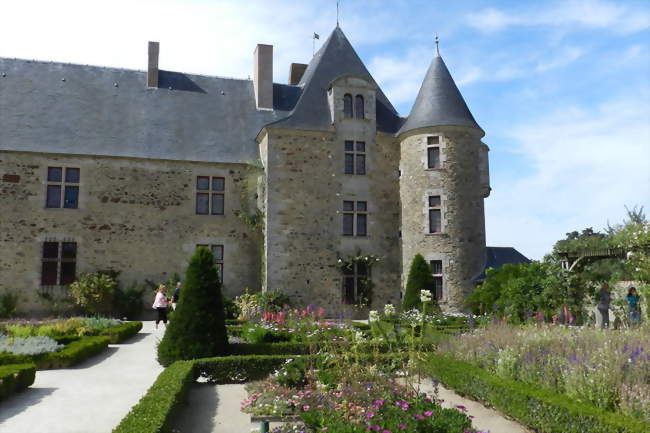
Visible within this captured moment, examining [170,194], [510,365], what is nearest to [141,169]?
[170,194]

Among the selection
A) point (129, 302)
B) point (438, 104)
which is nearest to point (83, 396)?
point (129, 302)

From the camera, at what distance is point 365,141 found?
1842cm

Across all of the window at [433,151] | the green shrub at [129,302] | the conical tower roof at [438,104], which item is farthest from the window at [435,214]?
the green shrub at [129,302]

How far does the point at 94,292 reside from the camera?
51.9ft

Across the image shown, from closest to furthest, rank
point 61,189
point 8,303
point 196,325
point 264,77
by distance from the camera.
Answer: point 196,325
point 8,303
point 61,189
point 264,77

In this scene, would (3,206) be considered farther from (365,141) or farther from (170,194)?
(365,141)

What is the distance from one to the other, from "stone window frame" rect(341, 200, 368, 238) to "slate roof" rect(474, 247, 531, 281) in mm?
3976

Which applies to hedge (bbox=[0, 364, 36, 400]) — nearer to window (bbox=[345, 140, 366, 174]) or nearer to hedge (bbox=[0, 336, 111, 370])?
hedge (bbox=[0, 336, 111, 370])

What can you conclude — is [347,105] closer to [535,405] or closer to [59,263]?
[59,263]

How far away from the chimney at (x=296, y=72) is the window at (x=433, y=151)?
7.36m

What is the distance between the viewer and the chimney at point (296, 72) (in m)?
22.4

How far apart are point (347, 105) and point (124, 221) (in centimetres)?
822

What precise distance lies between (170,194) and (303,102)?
17.6 ft

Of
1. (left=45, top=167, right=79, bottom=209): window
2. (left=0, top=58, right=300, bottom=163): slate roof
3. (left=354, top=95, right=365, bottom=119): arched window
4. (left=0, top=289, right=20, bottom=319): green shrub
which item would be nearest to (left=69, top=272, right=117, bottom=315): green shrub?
(left=0, top=289, right=20, bottom=319): green shrub
